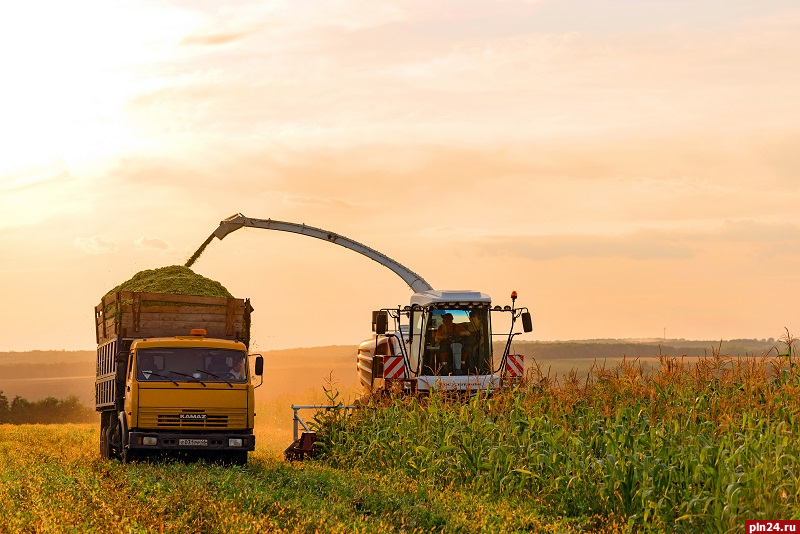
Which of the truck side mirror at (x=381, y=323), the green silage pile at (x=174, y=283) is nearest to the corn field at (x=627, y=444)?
the truck side mirror at (x=381, y=323)

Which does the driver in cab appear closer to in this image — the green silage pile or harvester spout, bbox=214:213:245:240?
the green silage pile

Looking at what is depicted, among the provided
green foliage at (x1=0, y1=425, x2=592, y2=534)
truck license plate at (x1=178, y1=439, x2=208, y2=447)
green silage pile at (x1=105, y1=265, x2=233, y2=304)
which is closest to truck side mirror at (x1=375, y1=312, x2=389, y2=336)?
green silage pile at (x1=105, y1=265, x2=233, y2=304)

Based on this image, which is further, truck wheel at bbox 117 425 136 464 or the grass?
truck wheel at bbox 117 425 136 464

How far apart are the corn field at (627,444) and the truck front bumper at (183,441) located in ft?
7.25

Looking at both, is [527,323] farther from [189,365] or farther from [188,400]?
[188,400]

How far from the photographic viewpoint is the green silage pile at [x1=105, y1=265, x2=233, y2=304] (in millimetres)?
22797

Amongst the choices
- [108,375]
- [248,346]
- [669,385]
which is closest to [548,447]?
[669,385]

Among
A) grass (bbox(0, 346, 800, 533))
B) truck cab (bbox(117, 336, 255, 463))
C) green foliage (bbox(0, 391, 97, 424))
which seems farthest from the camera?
green foliage (bbox(0, 391, 97, 424))

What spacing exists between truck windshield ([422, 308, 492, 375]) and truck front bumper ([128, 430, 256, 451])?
529cm

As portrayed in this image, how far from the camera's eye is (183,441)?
19.3 metres

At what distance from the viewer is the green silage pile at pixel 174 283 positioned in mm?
22797

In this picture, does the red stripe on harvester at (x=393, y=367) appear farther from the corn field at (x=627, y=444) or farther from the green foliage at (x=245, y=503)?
the green foliage at (x=245, y=503)

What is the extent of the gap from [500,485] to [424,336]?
857 centimetres

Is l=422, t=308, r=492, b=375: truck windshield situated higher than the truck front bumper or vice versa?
l=422, t=308, r=492, b=375: truck windshield
